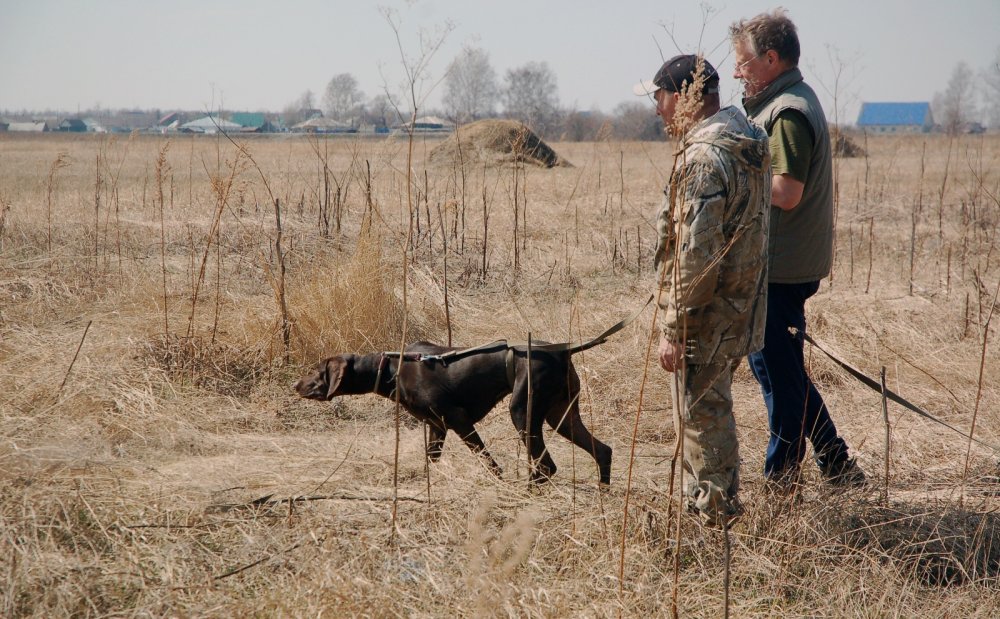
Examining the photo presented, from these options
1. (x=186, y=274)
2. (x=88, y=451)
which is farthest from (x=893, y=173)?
(x=88, y=451)

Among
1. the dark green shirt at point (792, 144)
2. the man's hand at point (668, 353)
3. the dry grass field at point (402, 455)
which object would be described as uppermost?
the dark green shirt at point (792, 144)

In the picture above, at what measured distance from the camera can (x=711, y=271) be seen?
8.98 ft

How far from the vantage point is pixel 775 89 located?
329 cm

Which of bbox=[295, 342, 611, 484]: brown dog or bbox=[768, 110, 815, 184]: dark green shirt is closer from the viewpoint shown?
bbox=[768, 110, 815, 184]: dark green shirt

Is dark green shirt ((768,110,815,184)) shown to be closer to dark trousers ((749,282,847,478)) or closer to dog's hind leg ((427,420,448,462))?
dark trousers ((749,282,847,478))

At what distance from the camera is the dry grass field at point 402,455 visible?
2750 mm

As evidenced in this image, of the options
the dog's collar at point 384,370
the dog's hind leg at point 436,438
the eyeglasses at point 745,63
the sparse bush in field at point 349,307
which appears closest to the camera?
the eyeglasses at point 745,63

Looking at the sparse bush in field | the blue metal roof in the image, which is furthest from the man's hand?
the blue metal roof

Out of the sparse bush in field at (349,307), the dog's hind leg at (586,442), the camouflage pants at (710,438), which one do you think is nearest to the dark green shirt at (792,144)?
the camouflage pants at (710,438)

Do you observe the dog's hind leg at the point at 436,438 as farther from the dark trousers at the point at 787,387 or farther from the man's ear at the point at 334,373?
the dark trousers at the point at 787,387

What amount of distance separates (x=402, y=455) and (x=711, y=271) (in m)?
2.21

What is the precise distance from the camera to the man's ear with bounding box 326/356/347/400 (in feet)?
13.5

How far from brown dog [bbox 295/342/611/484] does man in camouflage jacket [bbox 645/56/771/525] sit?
749 millimetres

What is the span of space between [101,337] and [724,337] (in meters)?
4.47
